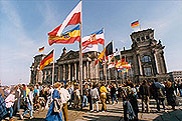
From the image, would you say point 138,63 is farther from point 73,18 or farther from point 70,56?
point 73,18

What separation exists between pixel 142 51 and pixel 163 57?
677 cm

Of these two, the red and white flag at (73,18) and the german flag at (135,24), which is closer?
the red and white flag at (73,18)

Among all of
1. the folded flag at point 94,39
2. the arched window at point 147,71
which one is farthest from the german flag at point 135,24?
the folded flag at point 94,39

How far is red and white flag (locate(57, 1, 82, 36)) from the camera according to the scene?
10992mm

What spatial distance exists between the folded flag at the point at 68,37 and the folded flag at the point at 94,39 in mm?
2699

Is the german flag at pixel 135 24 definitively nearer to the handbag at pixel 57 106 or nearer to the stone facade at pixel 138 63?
the stone facade at pixel 138 63

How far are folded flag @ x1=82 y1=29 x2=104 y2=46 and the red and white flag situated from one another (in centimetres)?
315

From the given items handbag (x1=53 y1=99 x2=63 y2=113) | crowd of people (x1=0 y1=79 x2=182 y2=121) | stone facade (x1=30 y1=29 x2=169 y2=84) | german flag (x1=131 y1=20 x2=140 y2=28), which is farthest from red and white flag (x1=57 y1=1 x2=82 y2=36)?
stone facade (x1=30 y1=29 x2=169 y2=84)

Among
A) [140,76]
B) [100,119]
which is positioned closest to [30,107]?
[100,119]

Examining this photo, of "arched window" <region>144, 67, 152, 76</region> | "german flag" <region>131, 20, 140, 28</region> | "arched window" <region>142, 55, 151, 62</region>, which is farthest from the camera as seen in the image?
"arched window" <region>142, 55, 151, 62</region>

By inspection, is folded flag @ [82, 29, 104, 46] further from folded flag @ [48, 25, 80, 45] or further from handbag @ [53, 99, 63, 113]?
handbag @ [53, 99, 63, 113]

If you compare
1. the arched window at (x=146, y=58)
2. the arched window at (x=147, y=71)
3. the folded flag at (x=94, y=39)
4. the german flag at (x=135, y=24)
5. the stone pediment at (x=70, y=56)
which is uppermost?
the german flag at (x=135, y=24)

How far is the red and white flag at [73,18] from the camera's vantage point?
10992 mm

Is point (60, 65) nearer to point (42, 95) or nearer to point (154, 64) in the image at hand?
point (154, 64)
